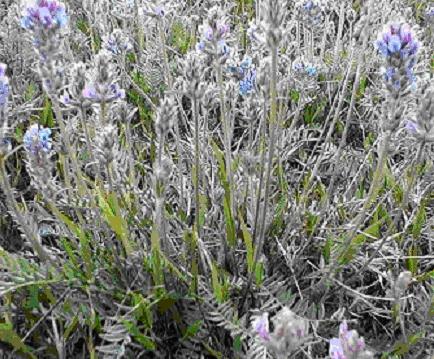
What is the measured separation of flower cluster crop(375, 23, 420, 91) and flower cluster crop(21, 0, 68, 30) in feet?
2.37

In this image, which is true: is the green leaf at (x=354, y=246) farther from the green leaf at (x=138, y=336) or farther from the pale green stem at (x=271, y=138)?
the green leaf at (x=138, y=336)

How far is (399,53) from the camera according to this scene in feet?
4.47

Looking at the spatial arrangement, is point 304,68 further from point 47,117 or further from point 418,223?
point 47,117

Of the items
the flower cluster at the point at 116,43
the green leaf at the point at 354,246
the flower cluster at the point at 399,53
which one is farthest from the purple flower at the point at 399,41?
the flower cluster at the point at 116,43

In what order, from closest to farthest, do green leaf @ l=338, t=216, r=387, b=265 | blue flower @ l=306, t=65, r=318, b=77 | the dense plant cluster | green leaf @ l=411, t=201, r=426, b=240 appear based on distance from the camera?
the dense plant cluster < green leaf @ l=338, t=216, r=387, b=265 < green leaf @ l=411, t=201, r=426, b=240 < blue flower @ l=306, t=65, r=318, b=77

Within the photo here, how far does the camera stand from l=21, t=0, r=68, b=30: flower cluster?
142 cm

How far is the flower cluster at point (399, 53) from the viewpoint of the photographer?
4.45 ft

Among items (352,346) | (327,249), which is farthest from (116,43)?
(352,346)

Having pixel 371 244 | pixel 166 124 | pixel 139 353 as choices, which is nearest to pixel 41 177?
pixel 166 124

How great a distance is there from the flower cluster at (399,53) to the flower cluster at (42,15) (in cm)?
72

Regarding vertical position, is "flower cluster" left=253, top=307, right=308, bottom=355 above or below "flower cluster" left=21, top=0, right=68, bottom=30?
below

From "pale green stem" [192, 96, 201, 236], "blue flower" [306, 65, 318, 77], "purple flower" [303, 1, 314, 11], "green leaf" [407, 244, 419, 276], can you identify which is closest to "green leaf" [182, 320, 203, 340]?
"pale green stem" [192, 96, 201, 236]

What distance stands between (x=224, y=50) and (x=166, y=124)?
1.44 ft

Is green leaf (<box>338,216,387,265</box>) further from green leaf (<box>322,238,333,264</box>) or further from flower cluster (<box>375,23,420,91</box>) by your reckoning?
flower cluster (<box>375,23,420,91</box>)
